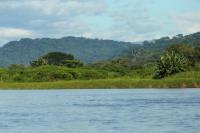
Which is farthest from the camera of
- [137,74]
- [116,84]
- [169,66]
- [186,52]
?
[186,52]

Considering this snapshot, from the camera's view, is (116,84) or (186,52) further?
(186,52)

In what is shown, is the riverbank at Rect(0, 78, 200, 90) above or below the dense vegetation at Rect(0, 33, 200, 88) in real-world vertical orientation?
below

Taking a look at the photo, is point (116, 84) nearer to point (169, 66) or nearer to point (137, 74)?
point (169, 66)

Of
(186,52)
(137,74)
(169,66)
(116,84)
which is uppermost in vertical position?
(186,52)

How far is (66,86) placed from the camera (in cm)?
14238

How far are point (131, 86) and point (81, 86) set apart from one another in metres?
14.9

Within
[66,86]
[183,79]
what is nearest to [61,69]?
[66,86]

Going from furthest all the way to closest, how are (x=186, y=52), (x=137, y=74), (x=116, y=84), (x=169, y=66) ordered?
(x=186, y=52), (x=137, y=74), (x=169, y=66), (x=116, y=84)

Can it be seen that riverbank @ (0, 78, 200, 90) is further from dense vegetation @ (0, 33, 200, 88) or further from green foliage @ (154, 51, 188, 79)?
green foliage @ (154, 51, 188, 79)

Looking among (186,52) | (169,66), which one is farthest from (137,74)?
(169,66)

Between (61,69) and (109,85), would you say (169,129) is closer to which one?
(109,85)

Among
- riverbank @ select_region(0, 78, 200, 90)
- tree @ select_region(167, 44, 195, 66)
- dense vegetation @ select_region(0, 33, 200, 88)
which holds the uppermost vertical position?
tree @ select_region(167, 44, 195, 66)

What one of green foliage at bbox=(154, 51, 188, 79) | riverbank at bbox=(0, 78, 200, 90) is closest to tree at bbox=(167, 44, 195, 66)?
green foliage at bbox=(154, 51, 188, 79)

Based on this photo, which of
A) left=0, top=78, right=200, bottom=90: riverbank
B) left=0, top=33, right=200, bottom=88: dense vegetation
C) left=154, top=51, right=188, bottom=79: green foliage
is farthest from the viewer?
left=154, top=51, right=188, bottom=79: green foliage
